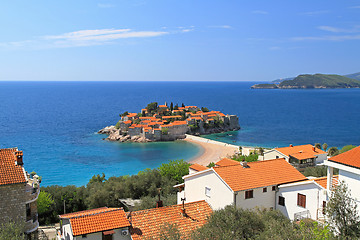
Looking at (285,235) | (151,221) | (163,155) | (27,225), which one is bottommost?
(163,155)

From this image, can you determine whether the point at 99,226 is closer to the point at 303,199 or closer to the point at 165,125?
the point at 303,199

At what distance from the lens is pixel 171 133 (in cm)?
7475

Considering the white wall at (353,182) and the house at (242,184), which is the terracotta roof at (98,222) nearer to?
the house at (242,184)

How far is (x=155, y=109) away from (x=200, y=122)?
47.9ft

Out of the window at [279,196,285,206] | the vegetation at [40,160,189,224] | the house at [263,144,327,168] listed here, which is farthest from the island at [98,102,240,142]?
the window at [279,196,285,206]

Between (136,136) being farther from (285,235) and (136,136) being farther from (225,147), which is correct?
(285,235)

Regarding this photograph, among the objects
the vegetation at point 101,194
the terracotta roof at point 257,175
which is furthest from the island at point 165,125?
the terracotta roof at point 257,175

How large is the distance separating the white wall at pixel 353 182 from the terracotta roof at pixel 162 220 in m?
6.10

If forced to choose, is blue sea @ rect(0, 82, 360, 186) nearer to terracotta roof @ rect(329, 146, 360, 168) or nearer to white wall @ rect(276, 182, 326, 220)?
white wall @ rect(276, 182, 326, 220)

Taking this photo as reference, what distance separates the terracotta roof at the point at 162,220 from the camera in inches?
543

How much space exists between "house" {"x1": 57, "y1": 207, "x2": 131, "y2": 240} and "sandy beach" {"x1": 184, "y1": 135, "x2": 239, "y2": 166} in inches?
1486

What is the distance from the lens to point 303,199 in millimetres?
16406

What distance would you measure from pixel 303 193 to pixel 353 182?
3886 mm

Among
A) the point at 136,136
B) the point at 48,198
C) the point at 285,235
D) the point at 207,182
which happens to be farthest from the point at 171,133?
the point at 285,235
